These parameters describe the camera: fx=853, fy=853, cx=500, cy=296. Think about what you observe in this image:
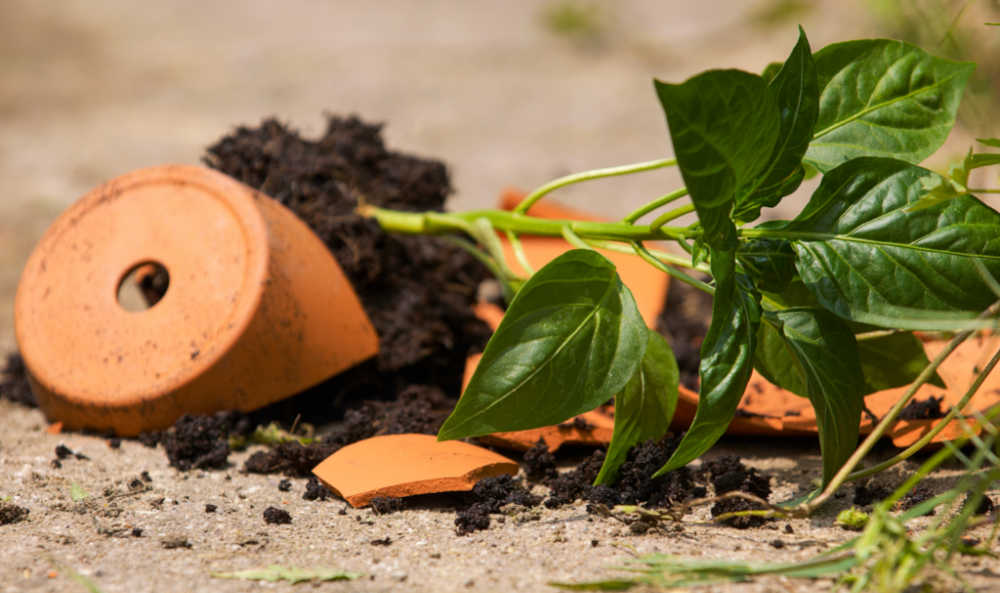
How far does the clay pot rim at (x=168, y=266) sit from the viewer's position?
1907 millimetres

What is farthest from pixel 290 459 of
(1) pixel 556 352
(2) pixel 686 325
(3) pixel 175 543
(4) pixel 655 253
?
(2) pixel 686 325

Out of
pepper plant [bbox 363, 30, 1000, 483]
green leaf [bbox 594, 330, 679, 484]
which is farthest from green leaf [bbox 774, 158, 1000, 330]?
green leaf [bbox 594, 330, 679, 484]

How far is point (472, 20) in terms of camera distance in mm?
7949

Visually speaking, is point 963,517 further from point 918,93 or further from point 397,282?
point 397,282

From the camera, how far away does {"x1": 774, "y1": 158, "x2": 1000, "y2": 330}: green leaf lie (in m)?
1.29

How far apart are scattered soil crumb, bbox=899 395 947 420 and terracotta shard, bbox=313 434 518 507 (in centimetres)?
85

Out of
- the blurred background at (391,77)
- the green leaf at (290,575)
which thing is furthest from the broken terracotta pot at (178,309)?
the blurred background at (391,77)

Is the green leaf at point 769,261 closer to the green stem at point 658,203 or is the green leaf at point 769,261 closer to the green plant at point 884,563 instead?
the green stem at point 658,203

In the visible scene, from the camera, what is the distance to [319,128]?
17.0 ft

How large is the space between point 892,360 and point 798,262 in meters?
0.42

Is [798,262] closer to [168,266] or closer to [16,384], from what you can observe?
[168,266]

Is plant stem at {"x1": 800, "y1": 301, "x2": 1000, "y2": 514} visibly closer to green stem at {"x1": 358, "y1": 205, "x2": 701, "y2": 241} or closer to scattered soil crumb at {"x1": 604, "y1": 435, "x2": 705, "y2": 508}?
scattered soil crumb at {"x1": 604, "y1": 435, "x2": 705, "y2": 508}

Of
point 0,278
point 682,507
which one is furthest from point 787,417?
point 0,278

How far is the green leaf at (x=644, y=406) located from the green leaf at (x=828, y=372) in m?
0.22
